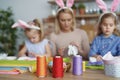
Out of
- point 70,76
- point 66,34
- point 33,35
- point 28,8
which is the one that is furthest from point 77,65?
point 28,8

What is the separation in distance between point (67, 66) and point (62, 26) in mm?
767

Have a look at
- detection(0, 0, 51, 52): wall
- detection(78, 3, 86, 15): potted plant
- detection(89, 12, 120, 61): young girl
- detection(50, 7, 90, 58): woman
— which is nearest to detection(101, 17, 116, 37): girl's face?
detection(89, 12, 120, 61): young girl

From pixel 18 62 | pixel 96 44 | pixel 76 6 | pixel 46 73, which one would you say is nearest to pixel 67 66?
pixel 46 73

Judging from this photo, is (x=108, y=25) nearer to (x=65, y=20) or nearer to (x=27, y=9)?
(x=65, y=20)

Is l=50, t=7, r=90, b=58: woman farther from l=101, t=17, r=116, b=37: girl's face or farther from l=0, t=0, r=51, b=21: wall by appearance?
l=0, t=0, r=51, b=21: wall

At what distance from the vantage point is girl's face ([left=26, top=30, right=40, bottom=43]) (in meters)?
1.68

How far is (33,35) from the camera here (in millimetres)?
1694

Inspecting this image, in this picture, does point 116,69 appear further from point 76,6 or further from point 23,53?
point 76,6

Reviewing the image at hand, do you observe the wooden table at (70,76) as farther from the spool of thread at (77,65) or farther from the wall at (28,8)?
the wall at (28,8)

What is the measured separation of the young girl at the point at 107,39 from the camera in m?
1.52

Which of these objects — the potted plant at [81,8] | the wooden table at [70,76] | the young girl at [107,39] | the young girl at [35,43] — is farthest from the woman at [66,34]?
the potted plant at [81,8]

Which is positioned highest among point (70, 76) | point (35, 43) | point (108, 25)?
point (108, 25)

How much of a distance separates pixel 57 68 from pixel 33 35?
2.36 feet

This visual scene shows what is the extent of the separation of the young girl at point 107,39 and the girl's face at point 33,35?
48 cm
